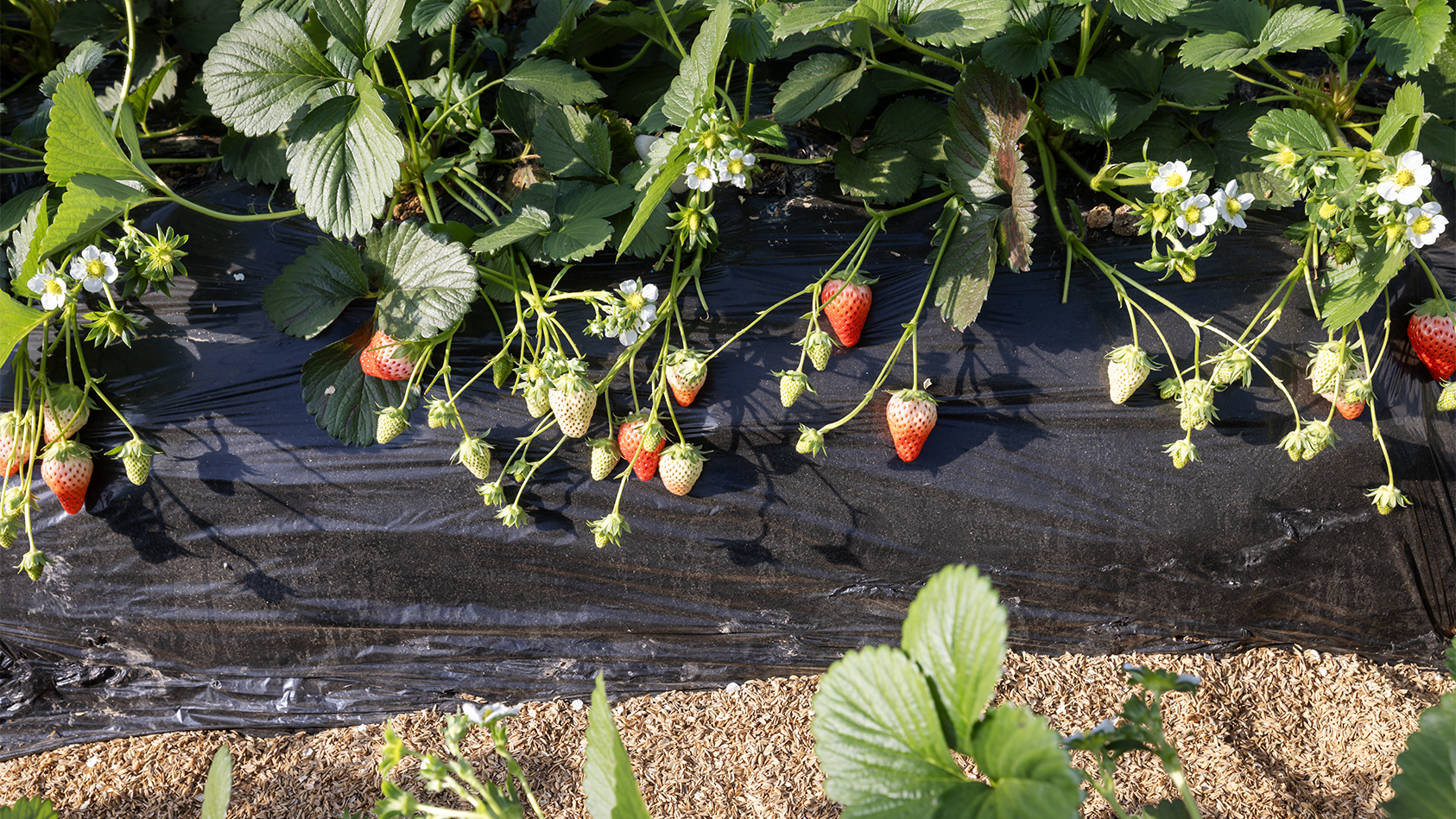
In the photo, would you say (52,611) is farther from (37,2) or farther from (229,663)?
(37,2)

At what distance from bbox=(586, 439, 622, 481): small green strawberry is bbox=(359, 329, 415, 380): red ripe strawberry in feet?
0.94

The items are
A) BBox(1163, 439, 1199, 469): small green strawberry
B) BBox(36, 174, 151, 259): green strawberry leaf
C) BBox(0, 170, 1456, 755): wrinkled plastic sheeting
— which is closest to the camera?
BBox(36, 174, 151, 259): green strawberry leaf

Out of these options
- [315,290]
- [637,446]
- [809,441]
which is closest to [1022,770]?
[809,441]

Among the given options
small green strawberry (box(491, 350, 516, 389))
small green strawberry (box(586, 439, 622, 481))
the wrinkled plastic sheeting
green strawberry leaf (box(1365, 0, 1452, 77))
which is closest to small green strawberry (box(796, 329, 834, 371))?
the wrinkled plastic sheeting

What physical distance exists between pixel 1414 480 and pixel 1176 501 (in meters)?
0.37

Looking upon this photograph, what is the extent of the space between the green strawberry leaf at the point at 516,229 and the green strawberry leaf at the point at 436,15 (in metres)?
0.26

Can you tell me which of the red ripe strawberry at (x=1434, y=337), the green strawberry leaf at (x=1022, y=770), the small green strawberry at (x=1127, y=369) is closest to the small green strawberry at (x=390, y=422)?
the green strawberry leaf at (x=1022, y=770)

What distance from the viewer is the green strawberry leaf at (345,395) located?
122 cm

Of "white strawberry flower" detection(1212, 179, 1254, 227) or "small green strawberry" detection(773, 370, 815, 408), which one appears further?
"small green strawberry" detection(773, 370, 815, 408)

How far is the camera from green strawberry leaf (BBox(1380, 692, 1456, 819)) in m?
0.55

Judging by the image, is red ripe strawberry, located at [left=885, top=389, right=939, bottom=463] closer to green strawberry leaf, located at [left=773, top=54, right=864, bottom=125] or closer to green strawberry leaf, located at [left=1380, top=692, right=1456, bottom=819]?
green strawberry leaf, located at [left=773, top=54, right=864, bottom=125]

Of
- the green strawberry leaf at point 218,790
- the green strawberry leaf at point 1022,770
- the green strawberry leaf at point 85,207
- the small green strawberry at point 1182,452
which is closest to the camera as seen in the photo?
the green strawberry leaf at point 1022,770

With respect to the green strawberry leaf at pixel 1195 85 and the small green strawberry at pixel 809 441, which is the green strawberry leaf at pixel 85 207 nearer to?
the small green strawberry at pixel 809 441

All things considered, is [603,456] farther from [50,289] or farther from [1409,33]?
[1409,33]
